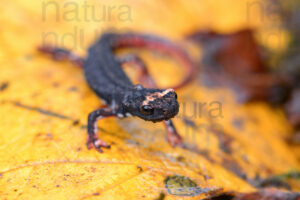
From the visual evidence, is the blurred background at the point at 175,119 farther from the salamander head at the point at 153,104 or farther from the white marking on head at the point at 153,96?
the white marking on head at the point at 153,96

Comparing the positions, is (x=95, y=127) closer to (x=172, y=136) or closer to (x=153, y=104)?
(x=153, y=104)

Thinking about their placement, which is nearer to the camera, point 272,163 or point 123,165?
point 123,165

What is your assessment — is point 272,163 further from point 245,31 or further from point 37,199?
point 37,199

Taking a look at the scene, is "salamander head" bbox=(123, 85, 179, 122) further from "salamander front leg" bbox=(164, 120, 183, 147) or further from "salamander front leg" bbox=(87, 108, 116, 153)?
"salamander front leg" bbox=(164, 120, 183, 147)

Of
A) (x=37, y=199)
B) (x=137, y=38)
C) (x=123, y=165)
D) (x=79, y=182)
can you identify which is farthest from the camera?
(x=137, y=38)

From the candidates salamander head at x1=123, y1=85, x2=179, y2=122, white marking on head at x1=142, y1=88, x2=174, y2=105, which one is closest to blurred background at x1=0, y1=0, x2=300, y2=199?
salamander head at x1=123, y1=85, x2=179, y2=122

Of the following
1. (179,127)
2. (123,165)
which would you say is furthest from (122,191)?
(179,127)

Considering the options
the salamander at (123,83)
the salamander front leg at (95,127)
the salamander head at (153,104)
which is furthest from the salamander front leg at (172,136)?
the salamander front leg at (95,127)
